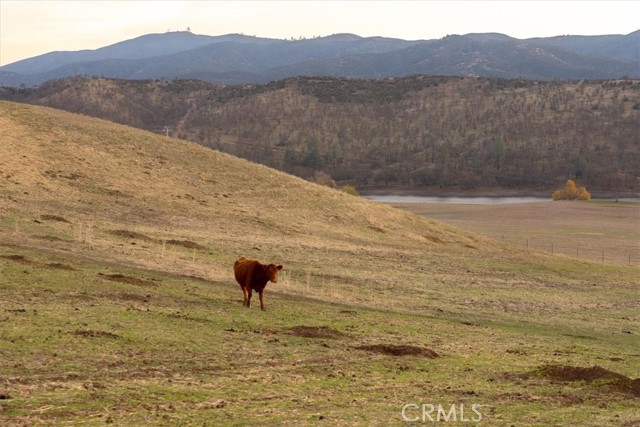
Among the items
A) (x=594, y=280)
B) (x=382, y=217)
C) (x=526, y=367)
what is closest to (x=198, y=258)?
(x=526, y=367)

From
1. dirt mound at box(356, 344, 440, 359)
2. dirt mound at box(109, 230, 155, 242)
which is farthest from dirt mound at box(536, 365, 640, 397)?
dirt mound at box(109, 230, 155, 242)

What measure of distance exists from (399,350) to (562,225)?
80445 mm

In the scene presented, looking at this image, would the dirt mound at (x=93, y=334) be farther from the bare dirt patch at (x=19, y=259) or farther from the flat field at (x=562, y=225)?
the flat field at (x=562, y=225)

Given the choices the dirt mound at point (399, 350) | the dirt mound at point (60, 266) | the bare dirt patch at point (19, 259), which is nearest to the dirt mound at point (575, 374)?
the dirt mound at point (399, 350)

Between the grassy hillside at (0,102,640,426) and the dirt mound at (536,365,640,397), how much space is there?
0.07 m

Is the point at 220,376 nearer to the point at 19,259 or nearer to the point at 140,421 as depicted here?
the point at 140,421

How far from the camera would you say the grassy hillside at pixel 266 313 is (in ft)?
49.5

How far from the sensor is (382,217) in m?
65.7

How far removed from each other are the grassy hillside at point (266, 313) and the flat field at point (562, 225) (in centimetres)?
1355

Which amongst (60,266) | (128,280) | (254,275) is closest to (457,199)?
(128,280)

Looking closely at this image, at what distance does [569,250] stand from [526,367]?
54.5m

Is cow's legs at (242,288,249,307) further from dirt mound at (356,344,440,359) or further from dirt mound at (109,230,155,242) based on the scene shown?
dirt mound at (109,230,155,242)
